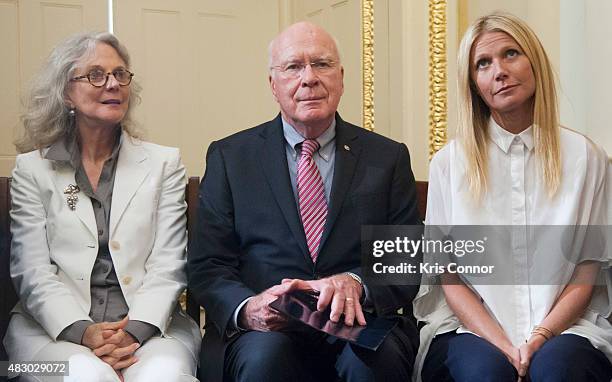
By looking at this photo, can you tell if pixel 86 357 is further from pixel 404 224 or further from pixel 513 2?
pixel 513 2

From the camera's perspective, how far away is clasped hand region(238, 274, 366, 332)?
2092 mm

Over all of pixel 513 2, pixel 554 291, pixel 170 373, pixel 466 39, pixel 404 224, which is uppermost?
pixel 513 2

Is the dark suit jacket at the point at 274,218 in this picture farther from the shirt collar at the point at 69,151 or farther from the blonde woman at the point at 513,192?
the shirt collar at the point at 69,151

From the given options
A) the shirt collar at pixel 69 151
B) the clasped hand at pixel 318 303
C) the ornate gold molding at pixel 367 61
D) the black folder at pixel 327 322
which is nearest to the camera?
the black folder at pixel 327 322

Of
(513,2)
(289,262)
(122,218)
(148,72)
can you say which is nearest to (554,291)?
(289,262)

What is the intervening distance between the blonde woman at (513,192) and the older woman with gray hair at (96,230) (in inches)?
27.0

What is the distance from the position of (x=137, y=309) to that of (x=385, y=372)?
2.20 ft

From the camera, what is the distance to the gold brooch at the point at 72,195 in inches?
93.9

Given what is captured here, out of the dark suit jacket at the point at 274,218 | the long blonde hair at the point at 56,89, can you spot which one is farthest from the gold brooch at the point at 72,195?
the dark suit jacket at the point at 274,218

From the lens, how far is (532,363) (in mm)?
2037

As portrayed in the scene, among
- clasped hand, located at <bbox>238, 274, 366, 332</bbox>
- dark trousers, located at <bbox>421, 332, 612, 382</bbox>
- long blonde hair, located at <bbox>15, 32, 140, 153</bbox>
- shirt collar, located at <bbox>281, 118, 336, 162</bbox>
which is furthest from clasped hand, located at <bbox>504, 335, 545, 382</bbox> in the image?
A: long blonde hair, located at <bbox>15, 32, 140, 153</bbox>

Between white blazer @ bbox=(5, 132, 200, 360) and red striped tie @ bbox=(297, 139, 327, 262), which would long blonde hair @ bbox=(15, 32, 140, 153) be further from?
red striped tie @ bbox=(297, 139, 327, 262)

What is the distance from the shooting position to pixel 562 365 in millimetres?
1953

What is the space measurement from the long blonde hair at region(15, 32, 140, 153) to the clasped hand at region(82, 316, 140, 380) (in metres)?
0.59
